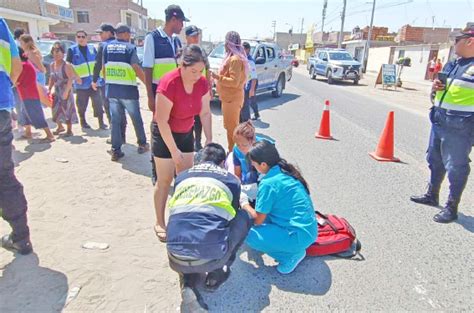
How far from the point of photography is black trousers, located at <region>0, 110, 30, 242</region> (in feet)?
8.32

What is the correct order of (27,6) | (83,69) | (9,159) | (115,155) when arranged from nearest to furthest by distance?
(9,159), (115,155), (83,69), (27,6)

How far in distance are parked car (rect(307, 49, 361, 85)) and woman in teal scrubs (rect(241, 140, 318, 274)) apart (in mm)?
17880

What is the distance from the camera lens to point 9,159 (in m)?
2.59

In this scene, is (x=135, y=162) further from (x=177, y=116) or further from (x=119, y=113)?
(x=177, y=116)

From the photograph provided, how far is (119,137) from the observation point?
Result: 5.11 m

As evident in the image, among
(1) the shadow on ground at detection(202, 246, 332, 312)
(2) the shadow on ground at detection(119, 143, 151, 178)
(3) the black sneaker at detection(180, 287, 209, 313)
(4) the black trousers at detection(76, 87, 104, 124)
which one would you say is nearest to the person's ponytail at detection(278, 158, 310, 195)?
(1) the shadow on ground at detection(202, 246, 332, 312)

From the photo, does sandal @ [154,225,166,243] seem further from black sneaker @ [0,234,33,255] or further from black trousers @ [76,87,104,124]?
black trousers @ [76,87,104,124]

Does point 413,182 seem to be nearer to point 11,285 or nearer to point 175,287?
point 175,287

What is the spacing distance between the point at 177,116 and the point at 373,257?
216cm

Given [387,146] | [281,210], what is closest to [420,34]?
[387,146]

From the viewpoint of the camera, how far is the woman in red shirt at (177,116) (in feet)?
8.54

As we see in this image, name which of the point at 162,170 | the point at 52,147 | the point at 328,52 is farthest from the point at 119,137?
the point at 328,52

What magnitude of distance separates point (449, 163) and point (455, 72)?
97 cm

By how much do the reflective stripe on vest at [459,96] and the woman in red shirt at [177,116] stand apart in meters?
2.57
